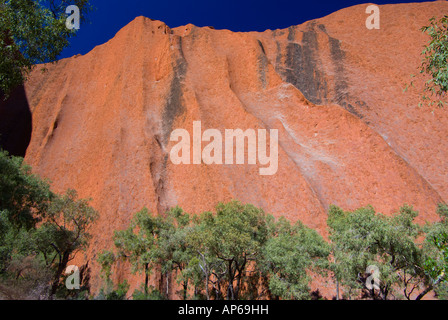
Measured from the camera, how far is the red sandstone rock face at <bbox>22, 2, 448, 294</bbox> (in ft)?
84.5

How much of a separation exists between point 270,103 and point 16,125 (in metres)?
33.6

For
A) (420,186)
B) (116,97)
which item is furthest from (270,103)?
(116,97)

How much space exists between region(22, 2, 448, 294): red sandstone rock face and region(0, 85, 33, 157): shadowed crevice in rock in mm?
1441

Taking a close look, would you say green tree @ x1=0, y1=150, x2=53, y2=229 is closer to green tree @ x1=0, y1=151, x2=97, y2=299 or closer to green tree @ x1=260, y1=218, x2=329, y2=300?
green tree @ x1=0, y1=151, x2=97, y2=299

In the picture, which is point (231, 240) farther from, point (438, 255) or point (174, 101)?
point (174, 101)

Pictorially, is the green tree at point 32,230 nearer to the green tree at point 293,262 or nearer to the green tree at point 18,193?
the green tree at point 18,193

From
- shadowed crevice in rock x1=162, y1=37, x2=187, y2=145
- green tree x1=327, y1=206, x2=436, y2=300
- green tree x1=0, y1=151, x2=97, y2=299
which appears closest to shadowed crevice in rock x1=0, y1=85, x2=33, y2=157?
shadowed crevice in rock x1=162, y1=37, x2=187, y2=145

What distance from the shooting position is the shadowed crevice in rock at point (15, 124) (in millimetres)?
38969

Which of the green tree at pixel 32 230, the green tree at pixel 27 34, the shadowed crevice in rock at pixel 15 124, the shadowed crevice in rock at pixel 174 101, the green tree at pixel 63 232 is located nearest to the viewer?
the green tree at pixel 27 34

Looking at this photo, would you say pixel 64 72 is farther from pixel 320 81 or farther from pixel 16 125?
pixel 320 81

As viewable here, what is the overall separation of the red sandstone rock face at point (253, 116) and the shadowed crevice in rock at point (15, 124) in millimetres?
1441

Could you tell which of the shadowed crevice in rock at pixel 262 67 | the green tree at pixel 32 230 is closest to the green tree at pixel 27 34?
the green tree at pixel 32 230

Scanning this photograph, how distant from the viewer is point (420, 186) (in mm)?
24328

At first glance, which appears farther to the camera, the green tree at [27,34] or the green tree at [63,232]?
the green tree at [63,232]
